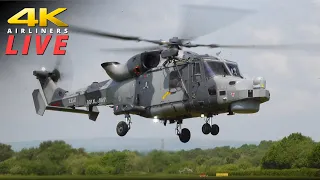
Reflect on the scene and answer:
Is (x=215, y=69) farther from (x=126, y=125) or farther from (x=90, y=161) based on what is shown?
(x=90, y=161)

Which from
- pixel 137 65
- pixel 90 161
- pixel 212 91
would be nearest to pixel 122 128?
pixel 137 65

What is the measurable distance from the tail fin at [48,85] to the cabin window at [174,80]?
26.5ft

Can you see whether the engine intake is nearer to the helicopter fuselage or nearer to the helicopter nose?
the helicopter fuselage

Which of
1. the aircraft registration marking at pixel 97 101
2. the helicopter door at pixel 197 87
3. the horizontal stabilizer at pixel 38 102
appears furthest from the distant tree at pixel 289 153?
the helicopter door at pixel 197 87

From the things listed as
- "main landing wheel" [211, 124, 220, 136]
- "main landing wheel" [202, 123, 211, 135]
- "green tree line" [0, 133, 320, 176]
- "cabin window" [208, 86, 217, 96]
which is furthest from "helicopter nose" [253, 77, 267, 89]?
"green tree line" [0, 133, 320, 176]

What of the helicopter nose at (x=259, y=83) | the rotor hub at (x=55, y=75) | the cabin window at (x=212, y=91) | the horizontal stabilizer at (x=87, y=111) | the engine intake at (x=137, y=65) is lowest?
the horizontal stabilizer at (x=87, y=111)

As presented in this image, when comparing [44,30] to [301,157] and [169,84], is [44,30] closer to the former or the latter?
[169,84]

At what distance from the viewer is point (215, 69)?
73.8 feet

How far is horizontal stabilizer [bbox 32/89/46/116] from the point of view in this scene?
2953 centimetres

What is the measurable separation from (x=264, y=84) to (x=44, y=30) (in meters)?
11.1

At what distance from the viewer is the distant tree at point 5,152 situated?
91.4ft

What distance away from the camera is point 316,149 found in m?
63.0

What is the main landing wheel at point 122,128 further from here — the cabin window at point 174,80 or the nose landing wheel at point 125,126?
the cabin window at point 174,80

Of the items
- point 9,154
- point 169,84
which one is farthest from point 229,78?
point 9,154
